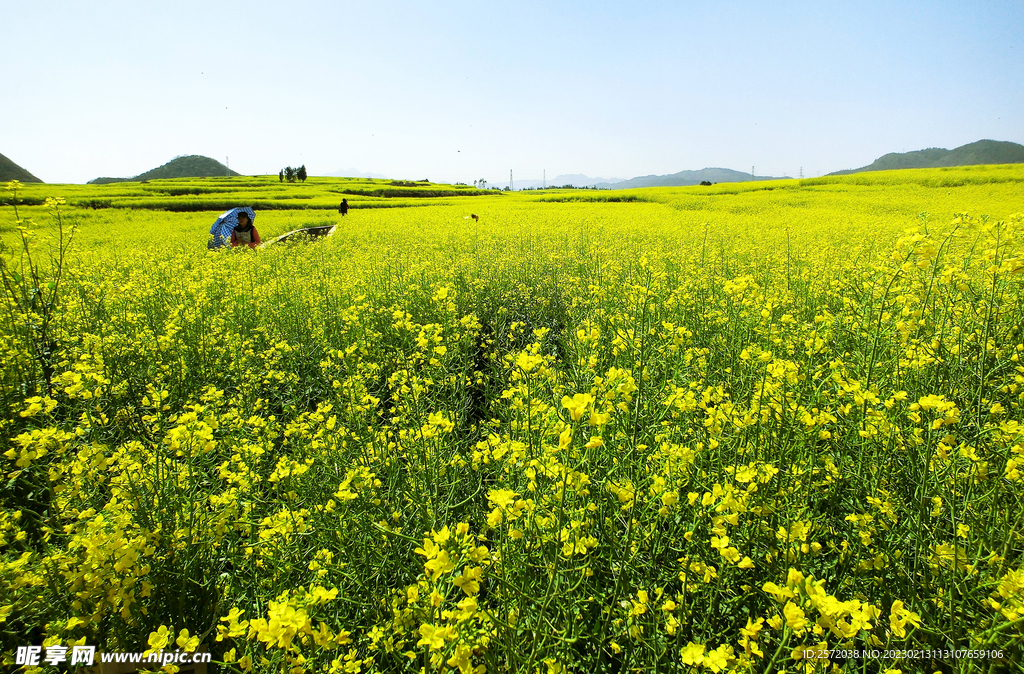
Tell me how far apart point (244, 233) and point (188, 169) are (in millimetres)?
215948

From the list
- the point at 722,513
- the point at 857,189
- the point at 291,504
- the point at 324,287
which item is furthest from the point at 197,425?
the point at 857,189

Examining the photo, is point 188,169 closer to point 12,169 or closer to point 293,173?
point 12,169

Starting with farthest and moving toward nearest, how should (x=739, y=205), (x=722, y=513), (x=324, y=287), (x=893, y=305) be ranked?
(x=739, y=205) → (x=324, y=287) → (x=893, y=305) → (x=722, y=513)

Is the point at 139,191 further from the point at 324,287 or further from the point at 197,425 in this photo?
the point at 197,425

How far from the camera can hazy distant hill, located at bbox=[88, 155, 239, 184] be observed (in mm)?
169125

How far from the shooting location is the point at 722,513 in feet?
5.20

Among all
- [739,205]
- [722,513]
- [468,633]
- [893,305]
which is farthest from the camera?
[739,205]

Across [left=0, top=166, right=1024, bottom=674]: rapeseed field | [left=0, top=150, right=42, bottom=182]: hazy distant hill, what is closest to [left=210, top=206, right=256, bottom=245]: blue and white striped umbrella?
[left=0, top=166, right=1024, bottom=674]: rapeseed field

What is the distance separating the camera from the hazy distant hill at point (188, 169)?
16912cm

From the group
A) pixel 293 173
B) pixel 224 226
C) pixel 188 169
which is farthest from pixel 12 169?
pixel 224 226

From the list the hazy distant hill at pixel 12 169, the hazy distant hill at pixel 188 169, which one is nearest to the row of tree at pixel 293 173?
the hazy distant hill at pixel 12 169

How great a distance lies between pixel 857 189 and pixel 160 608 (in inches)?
1298

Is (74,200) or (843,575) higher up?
(74,200)

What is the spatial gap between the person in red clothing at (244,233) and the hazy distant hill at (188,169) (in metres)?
193
